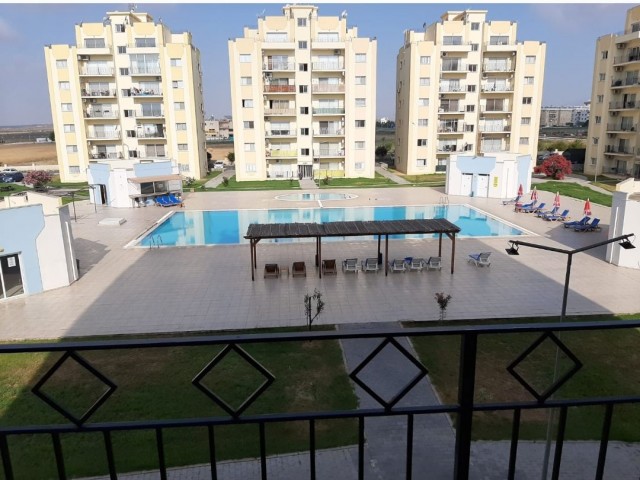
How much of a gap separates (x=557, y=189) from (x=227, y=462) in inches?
1608

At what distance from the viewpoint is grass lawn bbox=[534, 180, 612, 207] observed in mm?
37188

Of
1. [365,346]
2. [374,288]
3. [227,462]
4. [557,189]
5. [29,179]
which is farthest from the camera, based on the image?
[29,179]

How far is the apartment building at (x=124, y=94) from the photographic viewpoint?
50.1 m

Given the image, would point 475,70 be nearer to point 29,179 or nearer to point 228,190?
point 228,190

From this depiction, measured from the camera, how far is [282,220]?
33062mm

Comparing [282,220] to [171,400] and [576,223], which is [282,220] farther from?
[171,400]

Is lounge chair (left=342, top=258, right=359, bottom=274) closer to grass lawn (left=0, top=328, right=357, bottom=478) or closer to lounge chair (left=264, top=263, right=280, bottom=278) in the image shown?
lounge chair (left=264, top=263, right=280, bottom=278)

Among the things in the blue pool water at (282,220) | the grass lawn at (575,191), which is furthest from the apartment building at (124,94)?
the grass lawn at (575,191)

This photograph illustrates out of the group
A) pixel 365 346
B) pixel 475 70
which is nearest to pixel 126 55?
pixel 475 70

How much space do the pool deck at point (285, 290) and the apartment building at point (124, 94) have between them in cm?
2758

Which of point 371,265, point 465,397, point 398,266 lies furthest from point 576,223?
point 465,397

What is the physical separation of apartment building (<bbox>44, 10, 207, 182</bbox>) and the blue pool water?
19.3 m

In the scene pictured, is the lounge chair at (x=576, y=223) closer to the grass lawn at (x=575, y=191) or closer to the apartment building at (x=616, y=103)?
the grass lawn at (x=575, y=191)

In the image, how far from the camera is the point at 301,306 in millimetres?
16922
